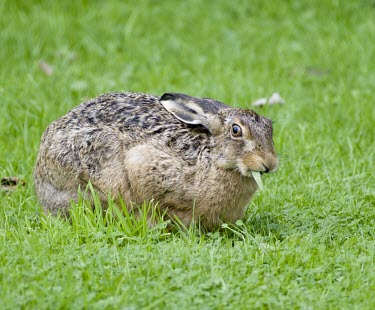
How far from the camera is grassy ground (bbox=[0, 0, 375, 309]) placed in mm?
5176

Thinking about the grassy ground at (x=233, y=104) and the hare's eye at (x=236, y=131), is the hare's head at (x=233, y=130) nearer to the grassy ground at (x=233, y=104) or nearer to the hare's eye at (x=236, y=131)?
the hare's eye at (x=236, y=131)

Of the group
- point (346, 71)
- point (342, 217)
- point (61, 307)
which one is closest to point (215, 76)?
point (346, 71)

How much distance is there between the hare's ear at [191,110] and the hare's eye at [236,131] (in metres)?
0.23

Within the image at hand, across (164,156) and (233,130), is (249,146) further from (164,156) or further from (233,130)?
(164,156)

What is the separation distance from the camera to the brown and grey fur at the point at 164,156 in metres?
6.21

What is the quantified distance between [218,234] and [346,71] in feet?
15.6

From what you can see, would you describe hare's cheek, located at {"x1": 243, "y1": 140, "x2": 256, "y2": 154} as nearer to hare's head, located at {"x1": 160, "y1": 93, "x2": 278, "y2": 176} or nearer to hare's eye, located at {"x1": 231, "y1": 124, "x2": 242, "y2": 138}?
hare's head, located at {"x1": 160, "y1": 93, "x2": 278, "y2": 176}

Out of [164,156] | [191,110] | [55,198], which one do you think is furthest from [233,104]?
Result: [55,198]

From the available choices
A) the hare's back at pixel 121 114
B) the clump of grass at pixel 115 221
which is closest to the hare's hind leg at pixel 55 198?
the clump of grass at pixel 115 221

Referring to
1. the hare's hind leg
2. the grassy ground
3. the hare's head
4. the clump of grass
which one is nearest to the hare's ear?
the hare's head

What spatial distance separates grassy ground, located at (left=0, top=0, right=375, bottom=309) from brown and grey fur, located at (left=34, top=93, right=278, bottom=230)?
0.26 meters

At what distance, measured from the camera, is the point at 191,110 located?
21.5 feet

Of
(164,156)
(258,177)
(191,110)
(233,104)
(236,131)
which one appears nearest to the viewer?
(258,177)

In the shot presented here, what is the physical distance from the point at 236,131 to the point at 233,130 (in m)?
0.03
